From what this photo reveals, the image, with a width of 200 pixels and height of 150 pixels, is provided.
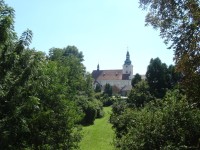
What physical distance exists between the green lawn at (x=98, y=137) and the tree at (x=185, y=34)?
1897 centimetres

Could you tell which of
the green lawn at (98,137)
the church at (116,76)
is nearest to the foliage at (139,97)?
the green lawn at (98,137)

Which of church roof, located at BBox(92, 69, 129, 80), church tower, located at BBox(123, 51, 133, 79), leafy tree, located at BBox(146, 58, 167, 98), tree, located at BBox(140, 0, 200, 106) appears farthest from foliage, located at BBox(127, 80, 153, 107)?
church tower, located at BBox(123, 51, 133, 79)

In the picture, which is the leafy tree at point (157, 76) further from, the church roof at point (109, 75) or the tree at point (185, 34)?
the church roof at point (109, 75)

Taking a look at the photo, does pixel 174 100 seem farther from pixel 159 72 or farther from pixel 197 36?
pixel 159 72

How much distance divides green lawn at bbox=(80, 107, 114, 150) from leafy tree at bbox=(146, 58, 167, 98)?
10.1 meters

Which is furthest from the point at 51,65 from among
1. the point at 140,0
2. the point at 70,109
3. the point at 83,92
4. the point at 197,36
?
the point at 83,92

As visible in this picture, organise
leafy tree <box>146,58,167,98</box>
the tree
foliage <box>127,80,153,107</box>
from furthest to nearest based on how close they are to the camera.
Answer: leafy tree <box>146,58,167,98</box>
foliage <box>127,80,153,107</box>
the tree

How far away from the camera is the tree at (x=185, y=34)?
1067cm

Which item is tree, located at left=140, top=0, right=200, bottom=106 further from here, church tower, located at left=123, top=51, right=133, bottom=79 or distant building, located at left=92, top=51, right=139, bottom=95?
church tower, located at left=123, top=51, right=133, bottom=79

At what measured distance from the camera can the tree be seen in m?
10.7

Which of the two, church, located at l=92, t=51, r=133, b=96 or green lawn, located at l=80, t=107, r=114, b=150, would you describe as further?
church, located at l=92, t=51, r=133, b=96

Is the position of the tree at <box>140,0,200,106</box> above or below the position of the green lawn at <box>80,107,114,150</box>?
above

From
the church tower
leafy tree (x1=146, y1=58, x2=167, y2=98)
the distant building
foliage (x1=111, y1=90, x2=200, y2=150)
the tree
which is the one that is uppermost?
the church tower

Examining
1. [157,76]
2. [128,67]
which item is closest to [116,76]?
[128,67]
